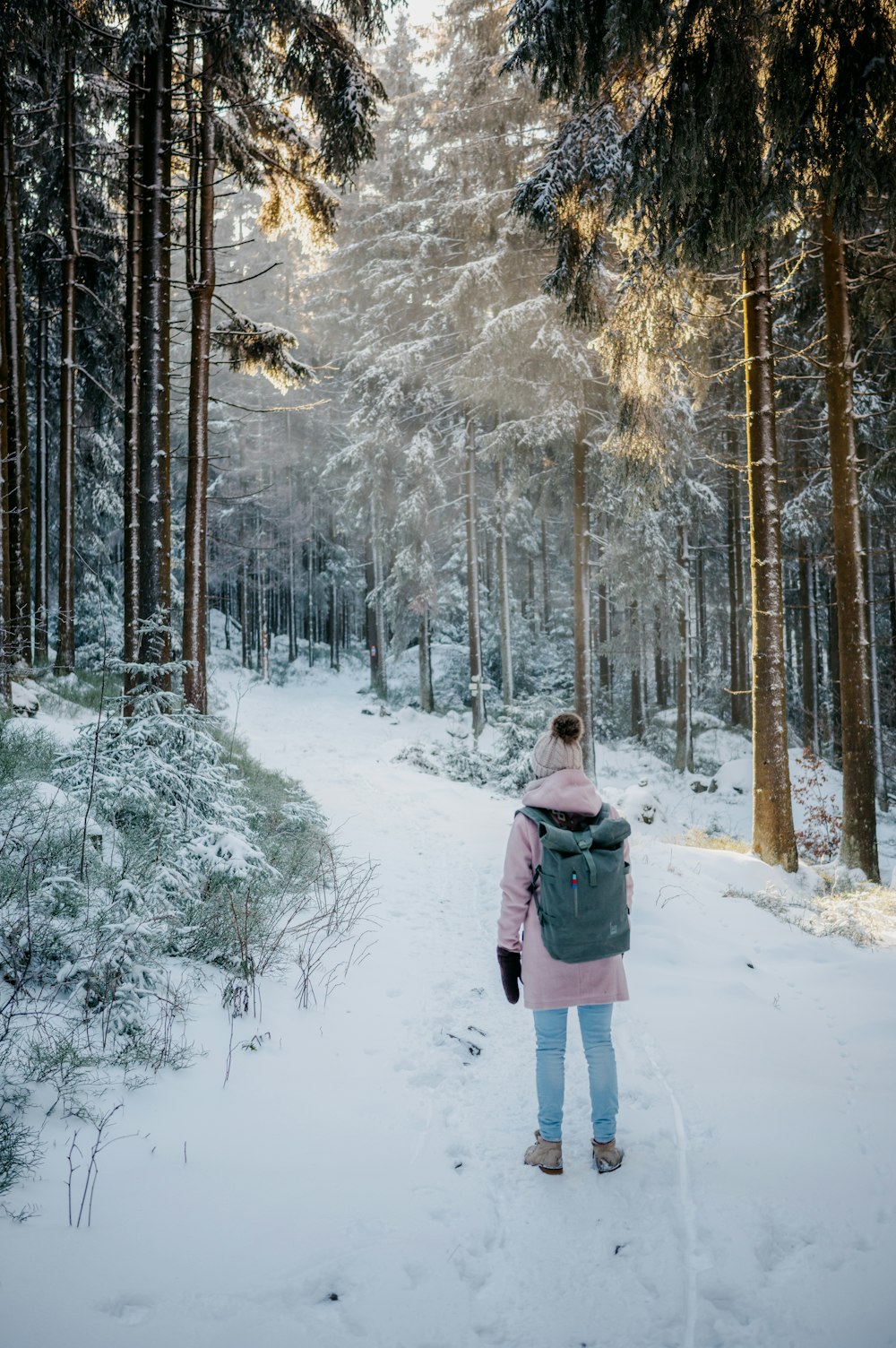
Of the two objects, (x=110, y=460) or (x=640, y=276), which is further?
(x=110, y=460)

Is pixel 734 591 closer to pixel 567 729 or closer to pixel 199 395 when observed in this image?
pixel 199 395

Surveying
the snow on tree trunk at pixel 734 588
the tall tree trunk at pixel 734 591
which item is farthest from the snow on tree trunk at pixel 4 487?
the tall tree trunk at pixel 734 591

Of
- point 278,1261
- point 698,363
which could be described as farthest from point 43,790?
point 698,363

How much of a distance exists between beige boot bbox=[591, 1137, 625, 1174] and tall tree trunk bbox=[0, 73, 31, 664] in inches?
341

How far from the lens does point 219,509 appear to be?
28.7 m

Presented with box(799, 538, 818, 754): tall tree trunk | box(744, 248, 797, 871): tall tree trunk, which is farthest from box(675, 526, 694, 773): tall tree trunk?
box(744, 248, 797, 871): tall tree trunk

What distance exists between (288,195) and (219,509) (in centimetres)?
2116

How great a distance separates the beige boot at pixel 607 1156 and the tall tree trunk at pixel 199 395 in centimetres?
661

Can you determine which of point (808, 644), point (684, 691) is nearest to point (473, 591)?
point (684, 691)

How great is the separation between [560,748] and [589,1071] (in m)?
1.46

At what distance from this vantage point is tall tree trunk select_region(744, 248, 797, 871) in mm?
8555

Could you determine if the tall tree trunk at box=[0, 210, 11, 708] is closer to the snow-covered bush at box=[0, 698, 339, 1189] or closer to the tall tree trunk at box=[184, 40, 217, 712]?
the tall tree trunk at box=[184, 40, 217, 712]

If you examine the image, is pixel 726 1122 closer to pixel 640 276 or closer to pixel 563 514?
pixel 640 276

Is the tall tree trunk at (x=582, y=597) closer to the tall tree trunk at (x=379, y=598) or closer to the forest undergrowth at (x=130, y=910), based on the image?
the tall tree trunk at (x=379, y=598)
